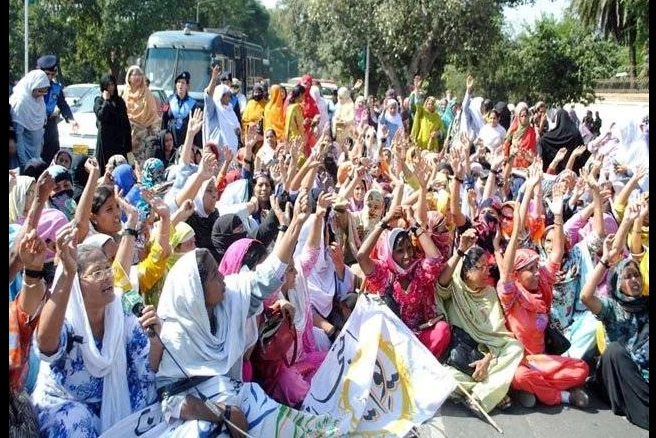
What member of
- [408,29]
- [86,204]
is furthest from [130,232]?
[408,29]

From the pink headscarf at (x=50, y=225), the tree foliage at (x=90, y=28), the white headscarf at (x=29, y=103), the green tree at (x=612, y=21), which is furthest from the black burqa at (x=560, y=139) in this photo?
the tree foliage at (x=90, y=28)

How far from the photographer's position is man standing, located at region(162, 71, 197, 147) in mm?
10016

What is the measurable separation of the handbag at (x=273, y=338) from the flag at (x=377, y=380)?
263mm

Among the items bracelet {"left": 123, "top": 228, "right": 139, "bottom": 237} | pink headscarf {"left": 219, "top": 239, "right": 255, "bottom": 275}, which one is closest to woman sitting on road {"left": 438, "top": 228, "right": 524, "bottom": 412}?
pink headscarf {"left": 219, "top": 239, "right": 255, "bottom": 275}

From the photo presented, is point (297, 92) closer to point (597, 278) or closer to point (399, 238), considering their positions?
point (399, 238)

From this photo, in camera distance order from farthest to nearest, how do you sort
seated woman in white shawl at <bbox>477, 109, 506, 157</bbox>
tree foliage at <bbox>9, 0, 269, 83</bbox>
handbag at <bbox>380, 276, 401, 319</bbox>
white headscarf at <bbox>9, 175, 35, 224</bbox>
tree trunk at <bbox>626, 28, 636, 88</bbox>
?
tree foliage at <bbox>9, 0, 269, 83</bbox>, tree trunk at <bbox>626, 28, 636, 88</bbox>, seated woman in white shawl at <bbox>477, 109, 506, 157</bbox>, handbag at <bbox>380, 276, 401, 319</bbox>, white headscarf at <bbox>9, 175, 35, 224</bbox>

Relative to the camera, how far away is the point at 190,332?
11.3 ft

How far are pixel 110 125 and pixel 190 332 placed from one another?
20.6ft

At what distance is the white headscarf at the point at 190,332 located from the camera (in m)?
3.43

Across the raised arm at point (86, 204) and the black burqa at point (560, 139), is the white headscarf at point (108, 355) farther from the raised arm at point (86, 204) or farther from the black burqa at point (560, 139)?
the black burqa at point (560, 139)

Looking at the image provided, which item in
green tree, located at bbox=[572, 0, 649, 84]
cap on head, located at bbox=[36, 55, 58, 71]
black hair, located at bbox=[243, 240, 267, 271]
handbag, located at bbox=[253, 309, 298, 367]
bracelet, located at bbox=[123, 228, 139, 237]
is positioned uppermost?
green tree, located at bbox=[572, 0, 649, 84]

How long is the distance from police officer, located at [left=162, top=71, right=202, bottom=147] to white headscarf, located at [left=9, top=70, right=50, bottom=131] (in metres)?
1.96

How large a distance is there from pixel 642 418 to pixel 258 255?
2.40m

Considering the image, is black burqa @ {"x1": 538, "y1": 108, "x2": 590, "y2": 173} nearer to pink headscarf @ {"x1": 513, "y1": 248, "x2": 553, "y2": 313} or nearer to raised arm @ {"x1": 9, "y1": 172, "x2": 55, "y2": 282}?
pink headscarf @ {"x1": 513, "y1": 248, "x2": 553, "y2": 313}
